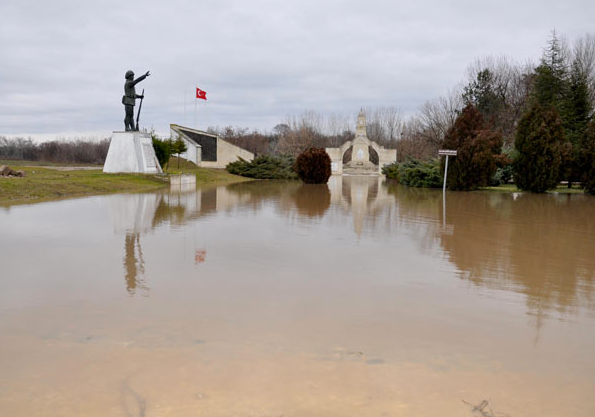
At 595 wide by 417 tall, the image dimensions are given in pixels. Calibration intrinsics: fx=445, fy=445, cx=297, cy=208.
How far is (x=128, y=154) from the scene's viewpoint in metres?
25.9

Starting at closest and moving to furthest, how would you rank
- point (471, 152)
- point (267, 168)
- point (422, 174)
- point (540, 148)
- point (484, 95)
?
point (540, 148)
point (471, 152)
point (422, 174)
point (267, 168)
point (484, 95)

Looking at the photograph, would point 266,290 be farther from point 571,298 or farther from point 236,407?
point 571,298

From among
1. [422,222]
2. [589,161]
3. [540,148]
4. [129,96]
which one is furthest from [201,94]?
[422,222]

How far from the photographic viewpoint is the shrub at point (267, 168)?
1459 inches

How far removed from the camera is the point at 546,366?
334 centimetres

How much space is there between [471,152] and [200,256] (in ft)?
→ 65.7

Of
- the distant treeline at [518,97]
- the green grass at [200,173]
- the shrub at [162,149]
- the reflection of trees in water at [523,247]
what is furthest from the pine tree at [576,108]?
the shrub at [162,149]

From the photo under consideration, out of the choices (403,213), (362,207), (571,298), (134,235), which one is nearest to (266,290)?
(571,298)

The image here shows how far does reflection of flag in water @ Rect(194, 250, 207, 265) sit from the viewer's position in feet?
21.2

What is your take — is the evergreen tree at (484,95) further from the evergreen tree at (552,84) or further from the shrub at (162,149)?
the shrub at (162,149)

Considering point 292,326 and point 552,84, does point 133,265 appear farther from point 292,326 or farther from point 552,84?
point 552,84

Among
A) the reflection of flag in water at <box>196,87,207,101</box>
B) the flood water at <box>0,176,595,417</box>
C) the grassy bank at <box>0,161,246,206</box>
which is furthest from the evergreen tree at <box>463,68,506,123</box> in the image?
the flood water at <box>0,176,595,417</box>

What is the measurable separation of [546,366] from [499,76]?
149 feet

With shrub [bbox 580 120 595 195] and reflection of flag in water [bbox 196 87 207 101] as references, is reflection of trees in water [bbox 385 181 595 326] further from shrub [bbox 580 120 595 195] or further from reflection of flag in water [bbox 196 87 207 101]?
reflection of flag in water [bbox 196 87 207 101]
